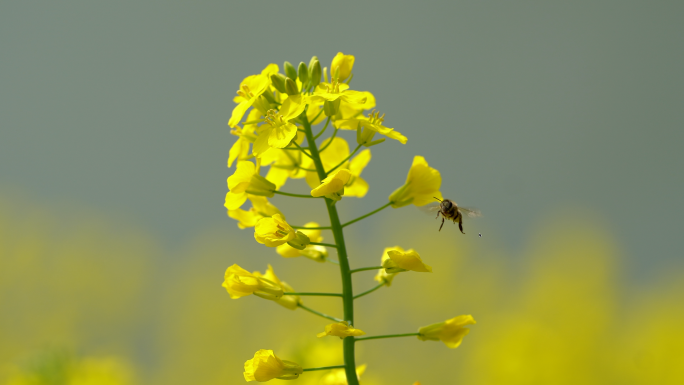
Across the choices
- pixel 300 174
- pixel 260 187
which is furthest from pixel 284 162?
pixel 260 187

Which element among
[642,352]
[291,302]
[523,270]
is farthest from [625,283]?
[291,302]

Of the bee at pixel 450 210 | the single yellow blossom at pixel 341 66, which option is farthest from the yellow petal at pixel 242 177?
the bee at pixel 450 210

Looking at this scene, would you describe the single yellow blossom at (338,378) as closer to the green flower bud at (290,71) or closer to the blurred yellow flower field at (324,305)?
the green flower bud at (290,71)

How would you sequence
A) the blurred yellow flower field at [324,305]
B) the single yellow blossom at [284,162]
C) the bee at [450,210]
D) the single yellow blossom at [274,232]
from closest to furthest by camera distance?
the single yellow blossom at [274,232] → the single yellow blossom at [284,162] → the bee at [450,210] → the blurred yellow flower field at [324,305]

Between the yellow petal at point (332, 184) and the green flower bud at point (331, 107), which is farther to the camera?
the green flower bud at point (331, 107)

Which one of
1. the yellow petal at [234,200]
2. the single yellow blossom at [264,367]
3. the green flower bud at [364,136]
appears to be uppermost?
the green flower bud at [364,136]

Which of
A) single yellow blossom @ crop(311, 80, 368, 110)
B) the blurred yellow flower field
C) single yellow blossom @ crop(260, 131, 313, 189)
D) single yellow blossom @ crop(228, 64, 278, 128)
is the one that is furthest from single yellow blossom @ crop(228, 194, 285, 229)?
the blurred yellow flower field

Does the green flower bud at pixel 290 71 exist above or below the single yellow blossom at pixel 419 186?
above
